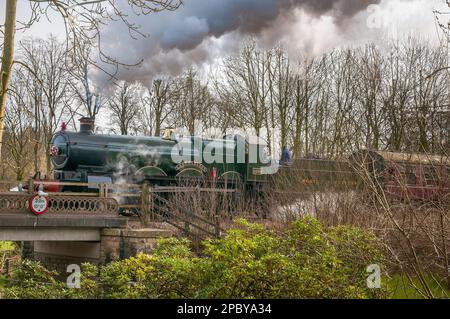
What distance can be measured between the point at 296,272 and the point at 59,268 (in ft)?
42.9

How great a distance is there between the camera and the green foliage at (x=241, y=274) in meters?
5.59

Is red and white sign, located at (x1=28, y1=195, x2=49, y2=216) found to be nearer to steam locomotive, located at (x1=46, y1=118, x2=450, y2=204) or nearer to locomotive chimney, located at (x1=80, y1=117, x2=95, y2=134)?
steam locomotive, located at (x1=46, y1=118, x2=450, y2=204)

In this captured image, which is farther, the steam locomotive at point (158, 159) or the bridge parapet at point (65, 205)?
the steam locomotive at point (158, 159)

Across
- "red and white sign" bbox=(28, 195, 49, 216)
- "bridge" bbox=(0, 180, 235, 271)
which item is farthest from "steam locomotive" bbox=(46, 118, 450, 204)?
"red and white sign" bbox=(28, 195, 49, 216)

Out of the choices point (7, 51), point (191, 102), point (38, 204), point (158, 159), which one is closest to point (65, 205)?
point (38, 204)

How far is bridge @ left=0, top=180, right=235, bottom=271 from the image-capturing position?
14758mm

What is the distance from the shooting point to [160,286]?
18.9 ft

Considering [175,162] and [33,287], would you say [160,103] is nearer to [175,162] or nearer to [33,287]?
[175,162]

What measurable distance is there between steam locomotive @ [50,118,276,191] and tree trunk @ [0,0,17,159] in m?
10.0

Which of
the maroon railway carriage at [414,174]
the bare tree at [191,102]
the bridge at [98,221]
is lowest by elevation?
the bridge at [98,221]

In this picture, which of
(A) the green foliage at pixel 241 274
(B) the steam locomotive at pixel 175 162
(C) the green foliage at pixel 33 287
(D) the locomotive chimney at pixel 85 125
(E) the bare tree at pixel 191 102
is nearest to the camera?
(A) the green foliage at pixel 241 274

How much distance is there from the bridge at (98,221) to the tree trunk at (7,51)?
678 cm

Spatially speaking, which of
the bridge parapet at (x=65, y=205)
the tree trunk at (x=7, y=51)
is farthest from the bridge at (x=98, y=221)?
the tree trunk at (x=7, y=51)

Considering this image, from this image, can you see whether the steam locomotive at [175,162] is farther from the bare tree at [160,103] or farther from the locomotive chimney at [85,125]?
the bare tree at [160,103]
